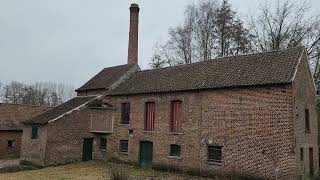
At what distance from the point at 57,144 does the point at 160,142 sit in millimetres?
7965

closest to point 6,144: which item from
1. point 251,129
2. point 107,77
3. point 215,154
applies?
point 107,77

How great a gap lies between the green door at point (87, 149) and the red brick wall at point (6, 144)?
9.78 metres

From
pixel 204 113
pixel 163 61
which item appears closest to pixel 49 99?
pixel 163 61

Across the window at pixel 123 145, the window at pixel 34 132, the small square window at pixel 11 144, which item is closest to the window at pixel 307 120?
the window at pixel 123 145

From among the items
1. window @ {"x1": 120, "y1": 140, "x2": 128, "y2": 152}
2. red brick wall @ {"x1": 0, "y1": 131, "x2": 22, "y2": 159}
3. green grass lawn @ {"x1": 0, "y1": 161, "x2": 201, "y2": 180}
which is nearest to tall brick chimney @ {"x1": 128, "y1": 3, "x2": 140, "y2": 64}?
window @ {"x1": 120, "y1": 140, "x2": 128, "y2": 152}

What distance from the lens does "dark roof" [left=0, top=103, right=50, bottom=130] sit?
113ft

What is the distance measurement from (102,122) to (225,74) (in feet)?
36.6

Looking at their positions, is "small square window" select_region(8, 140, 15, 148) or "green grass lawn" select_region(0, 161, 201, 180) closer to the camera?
"green grass lawn" select_region(0, 161, 201, 180)

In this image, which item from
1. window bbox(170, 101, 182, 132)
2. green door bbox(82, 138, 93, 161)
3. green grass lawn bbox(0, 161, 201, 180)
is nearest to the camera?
green grass lawn bbox(0, 161, 201, 180)

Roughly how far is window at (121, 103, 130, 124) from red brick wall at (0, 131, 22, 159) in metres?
12.9

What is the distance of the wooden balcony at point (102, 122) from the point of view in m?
28.6

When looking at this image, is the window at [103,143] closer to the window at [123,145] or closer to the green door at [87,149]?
the green door at [87,149]

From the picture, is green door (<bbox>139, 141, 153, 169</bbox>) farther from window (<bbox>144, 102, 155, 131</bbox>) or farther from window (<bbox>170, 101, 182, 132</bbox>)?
window (<bbox>170, 101, 182, 132</bbox>)

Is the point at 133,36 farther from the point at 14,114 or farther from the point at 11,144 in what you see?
the point at 11,144
